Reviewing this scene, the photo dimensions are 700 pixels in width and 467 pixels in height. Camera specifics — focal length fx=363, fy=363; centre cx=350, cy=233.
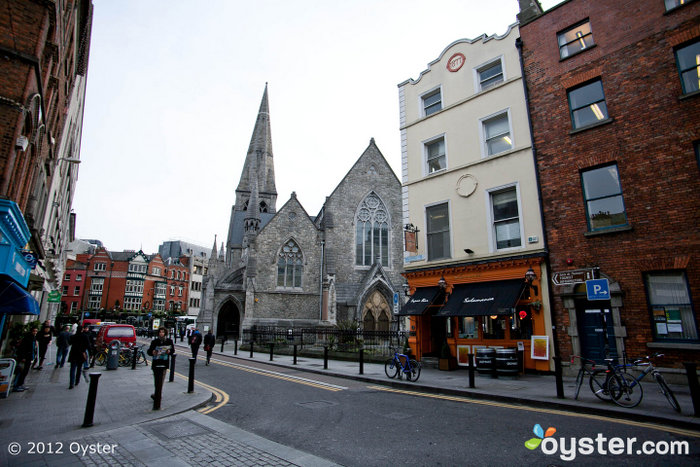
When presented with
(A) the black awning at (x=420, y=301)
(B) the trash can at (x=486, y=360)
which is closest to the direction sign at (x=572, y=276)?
(B) the trash can at (x=486, y=360)

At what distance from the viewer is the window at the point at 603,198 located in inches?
409

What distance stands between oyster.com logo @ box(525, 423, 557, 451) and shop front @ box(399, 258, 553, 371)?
4.20m

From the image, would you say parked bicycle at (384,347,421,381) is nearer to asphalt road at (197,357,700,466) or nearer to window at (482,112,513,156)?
asphalt road at (197,357,700,466)

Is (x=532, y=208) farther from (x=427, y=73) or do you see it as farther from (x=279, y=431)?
(x=279, y=431)

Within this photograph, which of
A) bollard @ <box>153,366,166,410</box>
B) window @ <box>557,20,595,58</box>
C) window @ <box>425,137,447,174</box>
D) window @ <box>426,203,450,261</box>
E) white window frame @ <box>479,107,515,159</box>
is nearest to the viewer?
bollard @ <box>153,366,166,410</box>

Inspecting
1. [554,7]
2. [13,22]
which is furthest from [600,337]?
[13,22]

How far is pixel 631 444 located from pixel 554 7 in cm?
1349

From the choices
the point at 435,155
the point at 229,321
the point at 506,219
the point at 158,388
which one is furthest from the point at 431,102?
the point at 229,321

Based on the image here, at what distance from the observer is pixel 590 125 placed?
36.5 ft

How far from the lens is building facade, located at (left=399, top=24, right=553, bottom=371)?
11.8 m

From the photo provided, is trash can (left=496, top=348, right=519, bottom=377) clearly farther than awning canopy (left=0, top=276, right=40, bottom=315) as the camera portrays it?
Yes

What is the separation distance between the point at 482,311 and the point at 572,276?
2774 mm

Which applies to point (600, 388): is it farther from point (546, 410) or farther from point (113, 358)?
point (113, 358)

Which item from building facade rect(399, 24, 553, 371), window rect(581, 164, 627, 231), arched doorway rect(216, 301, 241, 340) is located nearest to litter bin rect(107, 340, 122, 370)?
building facade rect(399, 24, 553, 371)
